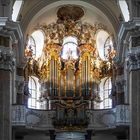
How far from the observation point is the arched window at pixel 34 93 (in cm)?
3531

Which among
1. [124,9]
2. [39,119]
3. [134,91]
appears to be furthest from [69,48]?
[134,91]

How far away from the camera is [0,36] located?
94.2ft

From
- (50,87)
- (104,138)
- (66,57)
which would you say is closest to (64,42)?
(66,57)

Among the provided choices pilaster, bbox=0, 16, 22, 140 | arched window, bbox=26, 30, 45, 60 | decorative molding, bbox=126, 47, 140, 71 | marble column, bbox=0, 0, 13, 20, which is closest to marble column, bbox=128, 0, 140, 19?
decorative molding, bbox=126, 47, 140, 71

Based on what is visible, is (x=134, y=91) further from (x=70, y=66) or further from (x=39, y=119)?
(x=70, y=66)

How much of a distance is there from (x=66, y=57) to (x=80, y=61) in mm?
1060

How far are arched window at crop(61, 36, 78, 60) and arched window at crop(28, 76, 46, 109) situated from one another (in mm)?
2262

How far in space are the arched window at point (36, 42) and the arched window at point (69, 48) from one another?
1.38 m

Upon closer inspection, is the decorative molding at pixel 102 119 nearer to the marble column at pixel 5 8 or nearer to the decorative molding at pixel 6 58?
the decorative molding at pixel 6 58

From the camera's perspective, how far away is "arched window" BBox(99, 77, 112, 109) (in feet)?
116

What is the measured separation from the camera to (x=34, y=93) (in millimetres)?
35562

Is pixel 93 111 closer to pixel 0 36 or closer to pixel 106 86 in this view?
pixel 106 86

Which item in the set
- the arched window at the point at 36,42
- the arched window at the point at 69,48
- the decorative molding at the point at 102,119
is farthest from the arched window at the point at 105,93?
the arched window at the point at 36,42

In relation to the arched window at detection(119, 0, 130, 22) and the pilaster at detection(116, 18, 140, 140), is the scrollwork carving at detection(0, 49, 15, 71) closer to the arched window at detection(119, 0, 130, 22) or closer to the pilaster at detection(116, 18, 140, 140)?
the pilaster at detection(116, 18, 140, 140)
